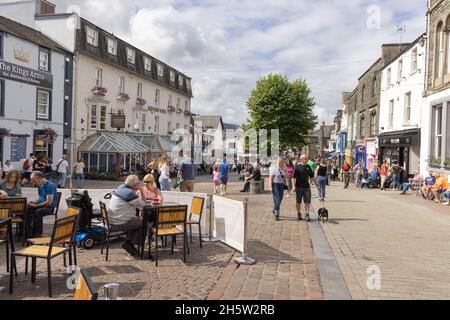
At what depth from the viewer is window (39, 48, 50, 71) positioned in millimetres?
23531

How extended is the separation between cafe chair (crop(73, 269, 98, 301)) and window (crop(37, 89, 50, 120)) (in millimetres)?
22507

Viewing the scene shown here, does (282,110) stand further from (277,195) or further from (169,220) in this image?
(169,220)

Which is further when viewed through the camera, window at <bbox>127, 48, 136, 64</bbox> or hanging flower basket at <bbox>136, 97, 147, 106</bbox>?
hanging flower basket at <bbox>136, 97, 147, 106</bbox>

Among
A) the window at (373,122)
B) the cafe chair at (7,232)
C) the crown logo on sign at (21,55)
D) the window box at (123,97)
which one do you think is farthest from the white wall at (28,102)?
the window at (373,122)

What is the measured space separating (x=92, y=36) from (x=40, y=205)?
23.3 metres

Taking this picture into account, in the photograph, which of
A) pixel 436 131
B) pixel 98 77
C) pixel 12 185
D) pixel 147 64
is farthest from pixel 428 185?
pixel 147 64

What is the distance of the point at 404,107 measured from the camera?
80.0ft

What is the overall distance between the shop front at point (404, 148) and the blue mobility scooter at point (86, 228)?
61.6 feet

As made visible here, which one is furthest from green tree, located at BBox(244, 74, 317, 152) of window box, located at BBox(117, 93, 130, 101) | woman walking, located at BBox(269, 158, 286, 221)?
woman walking, located at BBox(269, 158, 286, 221)

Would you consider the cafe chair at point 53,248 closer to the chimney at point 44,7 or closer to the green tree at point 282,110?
the chimney at point 44,7

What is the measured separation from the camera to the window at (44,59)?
23.5m

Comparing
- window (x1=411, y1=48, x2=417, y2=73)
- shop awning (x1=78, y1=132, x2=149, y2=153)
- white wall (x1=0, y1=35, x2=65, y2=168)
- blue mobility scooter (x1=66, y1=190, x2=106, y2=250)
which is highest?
window (x1=411, y1=48, x2=417, y2=73)

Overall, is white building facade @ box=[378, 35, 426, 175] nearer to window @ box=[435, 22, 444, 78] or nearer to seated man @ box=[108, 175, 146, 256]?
window @ box=[435, 22, 444, 78]
